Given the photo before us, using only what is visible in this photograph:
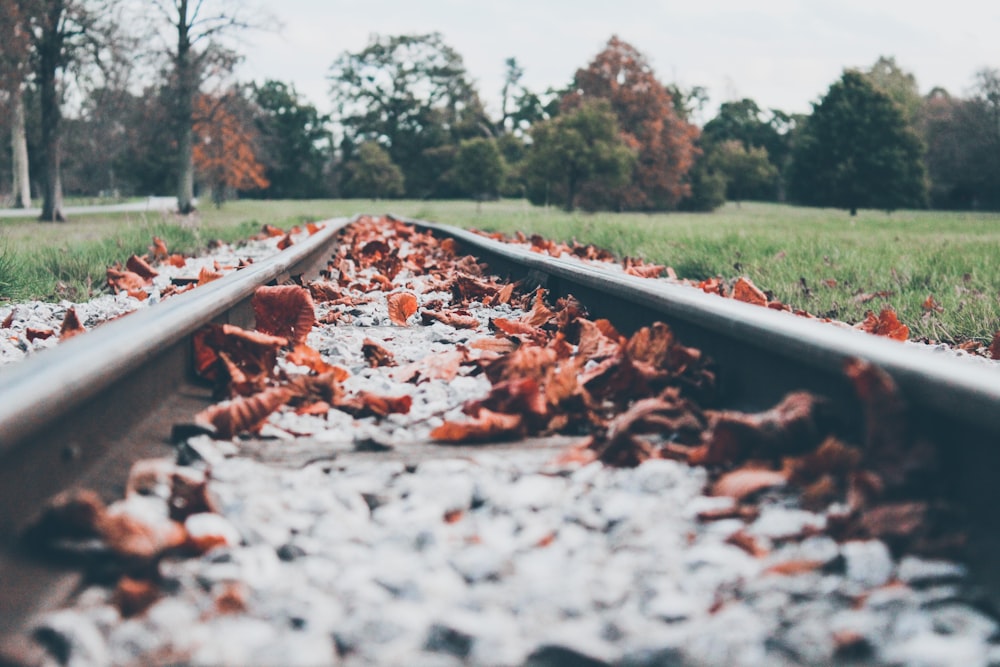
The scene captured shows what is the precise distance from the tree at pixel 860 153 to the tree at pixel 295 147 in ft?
148

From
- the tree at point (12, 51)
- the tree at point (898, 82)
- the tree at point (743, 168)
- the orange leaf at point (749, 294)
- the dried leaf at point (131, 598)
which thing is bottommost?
the dried leaf at point (131, 598)

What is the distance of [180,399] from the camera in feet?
7.97

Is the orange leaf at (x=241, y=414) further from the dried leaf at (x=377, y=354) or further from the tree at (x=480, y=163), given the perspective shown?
the tree at (x=480, y=163)

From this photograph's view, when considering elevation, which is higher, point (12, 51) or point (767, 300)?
point (12, 51)

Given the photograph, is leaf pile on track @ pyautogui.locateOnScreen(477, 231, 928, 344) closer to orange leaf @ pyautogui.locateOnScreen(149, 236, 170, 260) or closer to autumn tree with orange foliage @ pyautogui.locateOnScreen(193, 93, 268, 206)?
orange leaf @ pyautogui.locateOnScreen(149, 236, 170, 260)

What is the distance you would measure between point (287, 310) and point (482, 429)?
4.80ft

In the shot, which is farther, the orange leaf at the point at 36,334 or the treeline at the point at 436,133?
the treeline at the point at 436,133

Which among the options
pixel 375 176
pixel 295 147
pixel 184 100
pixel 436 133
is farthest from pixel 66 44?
pixel 295 147

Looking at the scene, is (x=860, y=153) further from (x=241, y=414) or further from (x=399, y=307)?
(x=241, y=414)

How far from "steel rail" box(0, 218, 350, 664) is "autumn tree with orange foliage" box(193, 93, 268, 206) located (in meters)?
32.7

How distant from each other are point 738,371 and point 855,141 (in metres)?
47.8

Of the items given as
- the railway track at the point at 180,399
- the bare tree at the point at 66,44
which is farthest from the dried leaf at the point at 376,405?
the bare tree at the point at 66,44

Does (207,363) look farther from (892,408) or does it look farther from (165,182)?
(165,182)

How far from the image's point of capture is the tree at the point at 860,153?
147 ft
